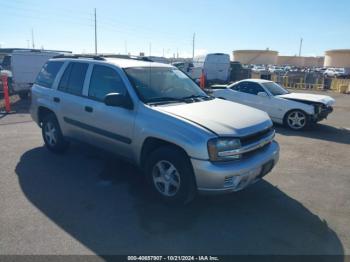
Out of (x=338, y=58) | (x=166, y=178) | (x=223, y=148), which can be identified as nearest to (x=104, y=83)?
(x=166, y=178)

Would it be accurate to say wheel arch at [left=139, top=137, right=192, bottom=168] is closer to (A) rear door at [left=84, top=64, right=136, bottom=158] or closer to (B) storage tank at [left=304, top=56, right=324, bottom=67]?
(A) rear door at [left=84, top=64, right=136, bottom=158]

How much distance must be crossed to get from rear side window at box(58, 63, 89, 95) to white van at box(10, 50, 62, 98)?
8.64m

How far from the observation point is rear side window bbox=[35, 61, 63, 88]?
223 inches

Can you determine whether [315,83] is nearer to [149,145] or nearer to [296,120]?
[296,120]

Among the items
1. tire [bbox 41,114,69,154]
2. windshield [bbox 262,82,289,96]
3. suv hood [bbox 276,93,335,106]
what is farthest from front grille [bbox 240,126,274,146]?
windshield [bbox 262,82,289,96]

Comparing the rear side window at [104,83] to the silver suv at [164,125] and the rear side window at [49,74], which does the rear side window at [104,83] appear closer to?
the silver suv at [164,125]

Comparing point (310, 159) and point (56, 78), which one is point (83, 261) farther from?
point (310, 159)

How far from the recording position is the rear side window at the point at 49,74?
5.66 m

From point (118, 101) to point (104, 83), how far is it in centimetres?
Result: 77

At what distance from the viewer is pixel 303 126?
28.2 feet

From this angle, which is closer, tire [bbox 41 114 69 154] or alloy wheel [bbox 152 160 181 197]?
alloy wheel [bbox 152 160 181 197]

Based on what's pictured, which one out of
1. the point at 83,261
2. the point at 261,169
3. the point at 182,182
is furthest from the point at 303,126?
the point at 83,261

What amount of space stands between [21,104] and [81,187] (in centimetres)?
948

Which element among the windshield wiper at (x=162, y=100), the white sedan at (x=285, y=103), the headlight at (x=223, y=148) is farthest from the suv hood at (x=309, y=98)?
the headlight at (x=223, y=148)
